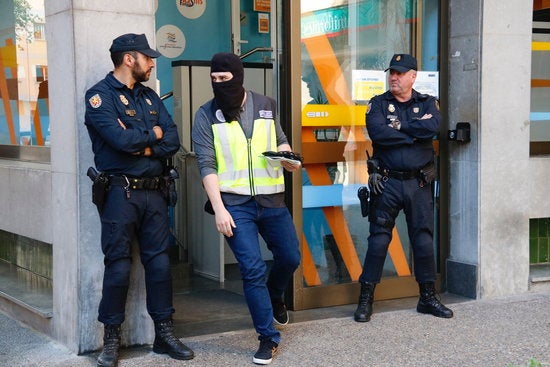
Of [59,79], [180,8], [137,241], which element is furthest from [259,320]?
[180,8]

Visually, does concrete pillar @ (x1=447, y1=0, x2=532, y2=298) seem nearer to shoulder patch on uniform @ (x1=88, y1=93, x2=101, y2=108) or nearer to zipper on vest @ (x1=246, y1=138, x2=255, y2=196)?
zipper on vest @ (x1=246, y1=138, x2=255, y2=196)

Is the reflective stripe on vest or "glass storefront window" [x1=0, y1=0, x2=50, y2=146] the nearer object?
the reflective stripe on vest

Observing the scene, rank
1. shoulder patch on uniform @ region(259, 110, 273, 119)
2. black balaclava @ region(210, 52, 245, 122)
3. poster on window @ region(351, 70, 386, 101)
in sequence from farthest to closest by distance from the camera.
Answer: poster on window @ region(351, 70, 386, 101) → shoulder patch on uniform @ region(259, 110, 273, 119) → black balaclava @ region(210, 52, 245, 122)

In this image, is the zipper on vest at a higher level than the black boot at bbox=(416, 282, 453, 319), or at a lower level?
higher

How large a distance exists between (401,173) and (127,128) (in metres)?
2.18

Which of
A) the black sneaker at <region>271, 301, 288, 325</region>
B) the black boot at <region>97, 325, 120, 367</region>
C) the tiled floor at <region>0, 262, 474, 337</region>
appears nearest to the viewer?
the black boot at <region>97, 325, 120, 367</region>

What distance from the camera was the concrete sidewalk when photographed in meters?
5.00

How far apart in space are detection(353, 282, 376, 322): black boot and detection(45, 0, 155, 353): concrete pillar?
5.33ft

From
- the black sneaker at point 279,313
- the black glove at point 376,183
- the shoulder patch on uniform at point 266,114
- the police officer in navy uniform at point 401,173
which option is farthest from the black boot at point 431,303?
the shoulder patch on uniform at point 266,114

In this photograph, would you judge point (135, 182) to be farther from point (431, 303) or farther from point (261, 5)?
point (261, 5)

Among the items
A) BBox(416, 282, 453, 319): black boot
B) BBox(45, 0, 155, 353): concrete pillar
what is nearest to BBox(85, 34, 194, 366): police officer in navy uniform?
BBox(45, 0, 155, 353): concrete pillar

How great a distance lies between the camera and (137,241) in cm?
515

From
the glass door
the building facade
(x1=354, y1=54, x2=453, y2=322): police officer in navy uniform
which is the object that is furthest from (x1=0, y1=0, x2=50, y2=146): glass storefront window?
(x1=354, y1=54, x2=453, y2=322): police officer in navy uniform

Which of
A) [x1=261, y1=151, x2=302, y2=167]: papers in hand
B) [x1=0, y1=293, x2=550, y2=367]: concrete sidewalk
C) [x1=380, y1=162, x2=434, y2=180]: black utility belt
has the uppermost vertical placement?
[x1=261, y1=151, x2=302, y2=167]: papers in hand
